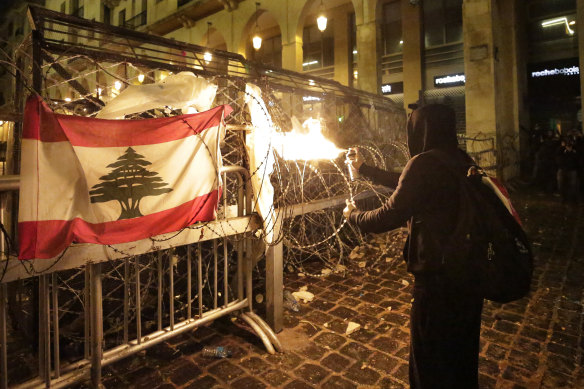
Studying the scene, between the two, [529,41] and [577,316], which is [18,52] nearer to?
[577,316]

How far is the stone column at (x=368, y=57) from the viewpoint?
51.0 ft

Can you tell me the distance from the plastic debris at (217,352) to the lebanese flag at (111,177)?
156cm

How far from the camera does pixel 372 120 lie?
1355cm

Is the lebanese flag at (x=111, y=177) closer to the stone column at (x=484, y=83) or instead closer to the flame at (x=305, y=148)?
the flame at (x=305, y=148)

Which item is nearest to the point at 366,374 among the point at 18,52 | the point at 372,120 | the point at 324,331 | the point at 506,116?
Result: the point at 324,331

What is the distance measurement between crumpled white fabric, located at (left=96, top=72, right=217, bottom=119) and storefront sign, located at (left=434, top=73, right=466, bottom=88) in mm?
17854

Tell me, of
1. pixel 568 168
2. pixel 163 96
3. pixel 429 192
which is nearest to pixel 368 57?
pixel 568 168

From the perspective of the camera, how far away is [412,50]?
18484mm

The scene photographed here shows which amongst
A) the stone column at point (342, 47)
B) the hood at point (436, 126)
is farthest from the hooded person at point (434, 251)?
the stone column at point (342, 47)

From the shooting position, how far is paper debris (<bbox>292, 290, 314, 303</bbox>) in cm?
529

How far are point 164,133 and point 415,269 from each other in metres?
2.52

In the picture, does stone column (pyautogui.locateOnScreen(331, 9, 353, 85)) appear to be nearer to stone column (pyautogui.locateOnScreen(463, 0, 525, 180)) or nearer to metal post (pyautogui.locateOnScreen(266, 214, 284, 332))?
stone column (pyautogui.locateOnScreen(463, 0, 525, 180))

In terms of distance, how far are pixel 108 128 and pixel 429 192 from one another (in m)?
2.64

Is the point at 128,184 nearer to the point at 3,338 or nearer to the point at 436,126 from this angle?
the point at 3,338
